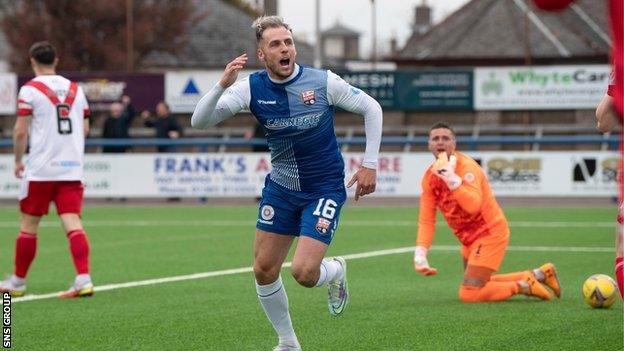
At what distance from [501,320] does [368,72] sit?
2677 cm

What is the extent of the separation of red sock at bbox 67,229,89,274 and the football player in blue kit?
3.53 m

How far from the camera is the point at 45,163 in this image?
39.0 feet

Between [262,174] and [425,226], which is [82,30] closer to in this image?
[262,174]

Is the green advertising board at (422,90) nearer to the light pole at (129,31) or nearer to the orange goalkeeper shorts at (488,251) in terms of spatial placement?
the light pole at (129,31)

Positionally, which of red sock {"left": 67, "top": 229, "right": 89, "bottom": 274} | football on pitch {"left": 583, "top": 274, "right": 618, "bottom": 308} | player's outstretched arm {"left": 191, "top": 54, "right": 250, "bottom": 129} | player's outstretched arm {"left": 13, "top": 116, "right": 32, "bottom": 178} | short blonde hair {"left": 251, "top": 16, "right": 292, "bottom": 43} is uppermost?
short blonde hair {"left": 251, "top": 16, "right": 292, "bottom": 43}

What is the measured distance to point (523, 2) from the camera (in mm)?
72562

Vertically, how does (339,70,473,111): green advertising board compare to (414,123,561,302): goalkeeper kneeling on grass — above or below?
above

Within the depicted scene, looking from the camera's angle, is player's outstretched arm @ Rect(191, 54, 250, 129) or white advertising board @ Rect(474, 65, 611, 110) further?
white advertising board @ Rect(474, 65, 611, 110)

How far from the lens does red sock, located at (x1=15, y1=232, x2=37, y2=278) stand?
38.8 feet

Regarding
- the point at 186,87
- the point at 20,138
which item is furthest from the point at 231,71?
the point at 186,87

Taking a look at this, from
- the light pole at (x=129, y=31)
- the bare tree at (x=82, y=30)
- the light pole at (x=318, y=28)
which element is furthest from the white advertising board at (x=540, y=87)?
the bare tree at (x=82, y=30)

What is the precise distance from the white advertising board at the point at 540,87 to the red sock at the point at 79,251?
24.8 m

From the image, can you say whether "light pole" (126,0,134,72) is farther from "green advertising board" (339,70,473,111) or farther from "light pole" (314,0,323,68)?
"green advertising board" (339,70,473,111)

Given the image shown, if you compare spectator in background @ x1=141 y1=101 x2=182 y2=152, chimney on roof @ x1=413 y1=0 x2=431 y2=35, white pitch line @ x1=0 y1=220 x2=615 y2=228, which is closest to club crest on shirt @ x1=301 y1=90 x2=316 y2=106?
white pitch line @ x1=0 y1=220 x2=615 y2=228
